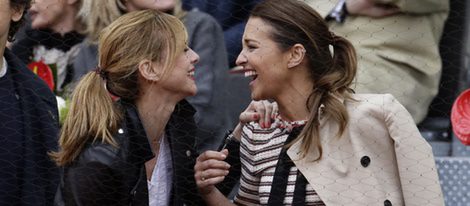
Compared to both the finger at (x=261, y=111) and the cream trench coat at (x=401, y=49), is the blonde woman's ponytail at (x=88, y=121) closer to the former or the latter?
the finger at (x=261, y=111)

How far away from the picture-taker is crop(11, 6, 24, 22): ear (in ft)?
18.3

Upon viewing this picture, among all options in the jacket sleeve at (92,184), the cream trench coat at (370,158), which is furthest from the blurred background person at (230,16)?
the jacket sleeve at (92,184)

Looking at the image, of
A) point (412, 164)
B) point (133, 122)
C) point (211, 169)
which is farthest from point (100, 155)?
point (412, 164)

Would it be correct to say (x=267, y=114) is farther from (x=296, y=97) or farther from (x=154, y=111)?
(x=154, y=111)

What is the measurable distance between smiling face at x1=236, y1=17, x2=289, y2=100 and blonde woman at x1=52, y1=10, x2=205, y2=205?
0.84 ft

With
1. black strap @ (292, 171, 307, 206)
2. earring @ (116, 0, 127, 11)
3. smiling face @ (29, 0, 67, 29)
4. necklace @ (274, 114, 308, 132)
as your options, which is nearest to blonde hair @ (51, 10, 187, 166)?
necklace @ (274, 114, 308, 132)

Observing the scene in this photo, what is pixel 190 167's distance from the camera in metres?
5.27

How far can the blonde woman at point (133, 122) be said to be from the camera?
5020 millimetres

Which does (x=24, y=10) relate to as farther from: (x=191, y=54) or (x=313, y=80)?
(x=313, y=80)

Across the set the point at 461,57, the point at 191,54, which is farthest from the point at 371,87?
the point at 191,54

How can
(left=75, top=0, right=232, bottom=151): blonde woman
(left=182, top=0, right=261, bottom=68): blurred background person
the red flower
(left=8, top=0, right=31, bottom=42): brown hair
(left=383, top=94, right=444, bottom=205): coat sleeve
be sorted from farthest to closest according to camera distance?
(left=182, top=0, right=261, bottom=68): blurred background person
the red flower
(left=75, top=0, right=232, bottom=151): blonde woman
(left=8, top=0, right=31, bottom=42): brown hair
(left=383, top=94, right=444, bottom=205): coat sleeve

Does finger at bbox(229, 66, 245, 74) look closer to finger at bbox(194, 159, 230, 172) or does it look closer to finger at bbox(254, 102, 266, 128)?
finger at bbox(254, 102, 266, 128)

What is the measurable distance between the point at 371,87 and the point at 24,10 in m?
1.59

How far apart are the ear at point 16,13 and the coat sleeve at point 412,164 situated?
5.43 ft
